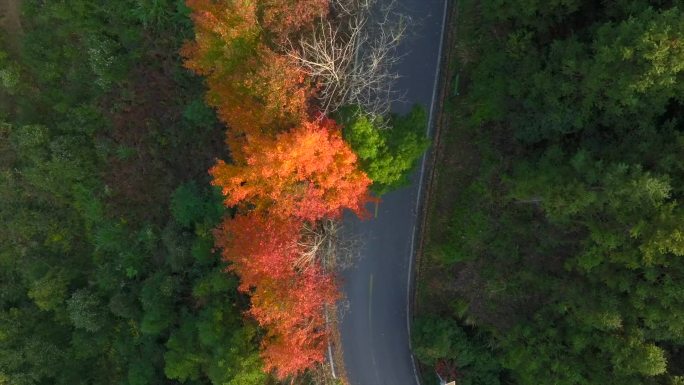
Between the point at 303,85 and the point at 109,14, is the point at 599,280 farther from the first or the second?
the point at 109,14

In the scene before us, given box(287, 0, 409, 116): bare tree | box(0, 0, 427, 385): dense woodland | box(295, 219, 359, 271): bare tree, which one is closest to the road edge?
box(287, 0, 409, 116): bare tree

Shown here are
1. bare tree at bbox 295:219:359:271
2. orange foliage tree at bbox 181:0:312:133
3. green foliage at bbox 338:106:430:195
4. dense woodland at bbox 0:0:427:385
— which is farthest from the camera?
bare tree at bbox 295:219:359:271

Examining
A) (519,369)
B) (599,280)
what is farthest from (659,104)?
(519,369)

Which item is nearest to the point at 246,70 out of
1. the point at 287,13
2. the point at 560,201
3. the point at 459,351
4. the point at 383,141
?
the point at 287,13

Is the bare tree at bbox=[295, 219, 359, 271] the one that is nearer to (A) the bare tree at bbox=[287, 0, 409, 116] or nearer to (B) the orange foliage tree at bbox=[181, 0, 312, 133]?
(B) the orange foliage tree at bbox=[181, 0, 312, 133]

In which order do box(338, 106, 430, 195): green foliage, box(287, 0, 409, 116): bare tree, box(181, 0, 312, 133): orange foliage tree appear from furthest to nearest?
box(287, 0, 409, 116): bare tree → box(338, 106, 430, 195): green foliage → box(181, 0, 312, 133): orange foliage tree

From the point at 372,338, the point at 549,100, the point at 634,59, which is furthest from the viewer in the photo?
the point at 372,338
